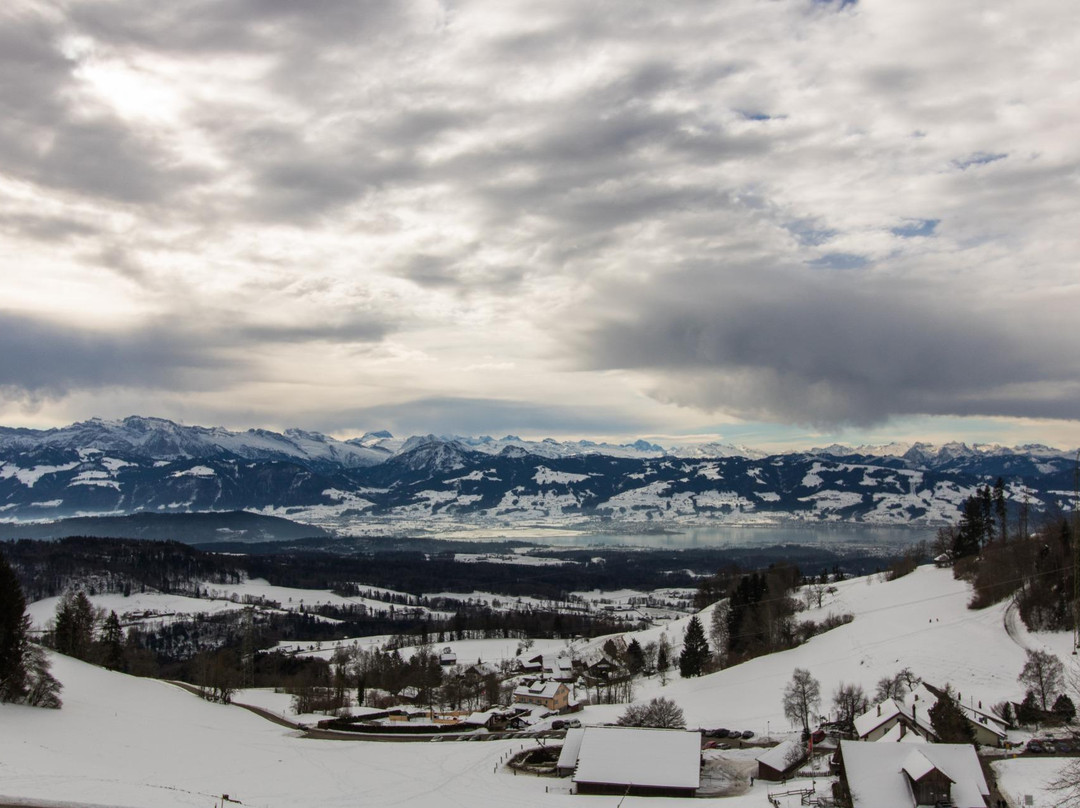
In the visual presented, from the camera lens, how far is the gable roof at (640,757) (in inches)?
1601

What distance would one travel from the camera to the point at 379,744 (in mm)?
51719

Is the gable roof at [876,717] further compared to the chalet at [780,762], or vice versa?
the gable roof at [876,717]

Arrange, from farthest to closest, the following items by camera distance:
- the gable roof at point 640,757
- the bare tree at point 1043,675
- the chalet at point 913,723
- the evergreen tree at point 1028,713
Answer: the bare tree at point 1043,675 < the evergreen tree at point 1028,713 < the chalet at point 913,723 < the gable roof at point 640,757

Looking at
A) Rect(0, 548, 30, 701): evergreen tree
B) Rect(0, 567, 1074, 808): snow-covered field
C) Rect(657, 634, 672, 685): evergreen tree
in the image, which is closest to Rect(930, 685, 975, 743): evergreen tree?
Rect(0, 567, 1074, 808): snow-covered field

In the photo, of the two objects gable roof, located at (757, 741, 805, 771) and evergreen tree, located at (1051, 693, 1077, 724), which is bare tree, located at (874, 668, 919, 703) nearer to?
evergreen tree, located at (1051, 693, 1077, 724)

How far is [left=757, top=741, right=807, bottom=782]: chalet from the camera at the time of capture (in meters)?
41.0

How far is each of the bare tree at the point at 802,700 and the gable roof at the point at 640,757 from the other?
11450 millimetres

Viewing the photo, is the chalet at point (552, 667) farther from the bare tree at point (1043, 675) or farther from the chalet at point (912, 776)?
the chalet at point (912, 776)

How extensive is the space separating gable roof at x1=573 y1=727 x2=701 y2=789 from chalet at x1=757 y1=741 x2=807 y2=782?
337cm

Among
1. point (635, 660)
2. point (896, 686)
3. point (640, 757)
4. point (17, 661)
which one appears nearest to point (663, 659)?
point (635, 660)

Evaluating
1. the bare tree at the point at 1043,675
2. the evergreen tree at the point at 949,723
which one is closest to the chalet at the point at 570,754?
the evergreen tree at the point at 949,723

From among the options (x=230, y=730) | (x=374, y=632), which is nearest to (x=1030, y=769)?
(x=230, y=730)

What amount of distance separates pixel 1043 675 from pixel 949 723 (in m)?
12.5

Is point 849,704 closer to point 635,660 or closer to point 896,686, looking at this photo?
point 896,686
